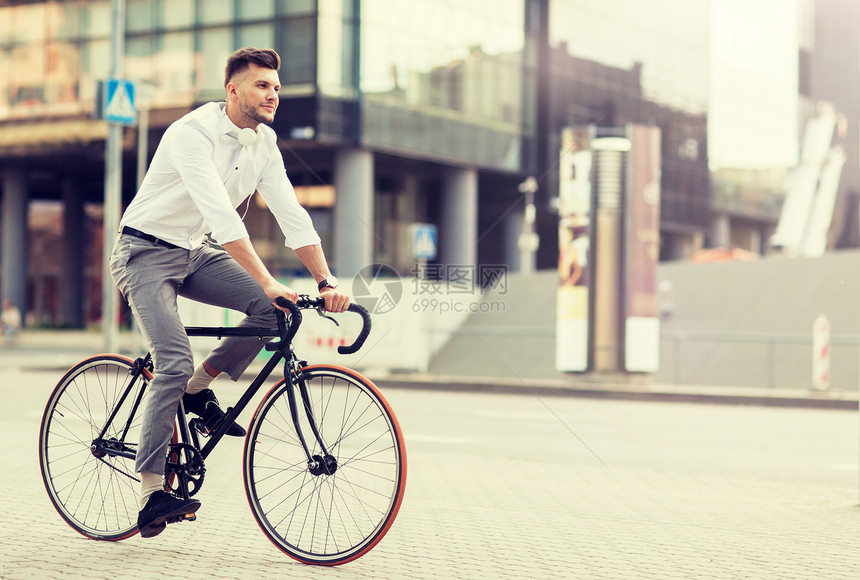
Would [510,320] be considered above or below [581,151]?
below

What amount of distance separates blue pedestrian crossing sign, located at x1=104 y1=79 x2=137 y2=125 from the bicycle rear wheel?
44.4 feet

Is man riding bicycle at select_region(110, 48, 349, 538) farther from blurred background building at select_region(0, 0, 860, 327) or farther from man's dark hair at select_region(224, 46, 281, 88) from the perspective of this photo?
blurred background building at select_region(0, 0, 860, 327)

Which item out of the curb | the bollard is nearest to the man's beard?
the curb

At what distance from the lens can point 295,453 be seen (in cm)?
394

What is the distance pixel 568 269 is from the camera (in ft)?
54.8

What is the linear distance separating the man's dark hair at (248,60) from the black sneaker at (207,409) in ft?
4.04

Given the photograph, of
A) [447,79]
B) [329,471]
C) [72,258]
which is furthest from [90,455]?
[72,258]

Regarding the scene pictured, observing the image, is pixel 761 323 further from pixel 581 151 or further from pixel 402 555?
pixel 402 555

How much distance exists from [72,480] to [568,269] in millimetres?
12840

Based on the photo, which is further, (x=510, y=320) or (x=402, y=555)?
(x=510, y=320)

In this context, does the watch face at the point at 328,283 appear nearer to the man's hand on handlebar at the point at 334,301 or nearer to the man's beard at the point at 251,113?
the man's hand on handlebar at the point at 334,301

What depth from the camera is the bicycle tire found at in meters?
4.27

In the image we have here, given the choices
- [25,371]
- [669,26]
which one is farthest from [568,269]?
[669,26]

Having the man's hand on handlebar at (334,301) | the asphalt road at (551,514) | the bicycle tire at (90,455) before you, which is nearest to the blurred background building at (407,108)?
the asphalt road at (551,514)
